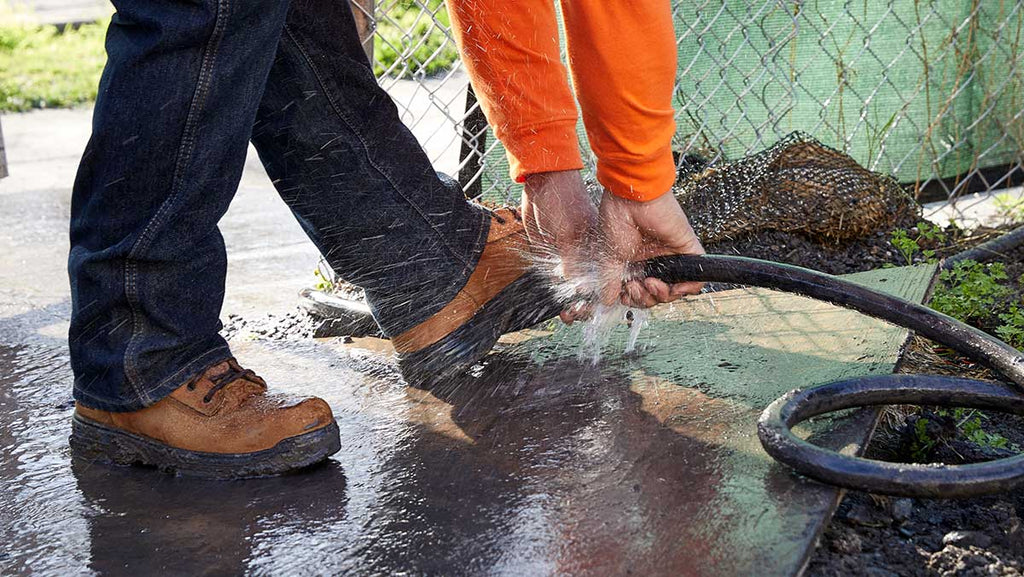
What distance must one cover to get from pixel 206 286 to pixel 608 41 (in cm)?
97

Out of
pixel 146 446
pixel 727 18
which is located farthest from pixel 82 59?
pixel 146 446

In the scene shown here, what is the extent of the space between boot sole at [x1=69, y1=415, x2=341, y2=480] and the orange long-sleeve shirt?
762mm

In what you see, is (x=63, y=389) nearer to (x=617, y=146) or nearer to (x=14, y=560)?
(x=14, y=560)

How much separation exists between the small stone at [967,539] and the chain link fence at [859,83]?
217cm

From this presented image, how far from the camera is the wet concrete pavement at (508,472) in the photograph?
171cm

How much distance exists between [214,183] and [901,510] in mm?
1476

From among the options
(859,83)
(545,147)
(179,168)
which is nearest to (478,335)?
(545,147)

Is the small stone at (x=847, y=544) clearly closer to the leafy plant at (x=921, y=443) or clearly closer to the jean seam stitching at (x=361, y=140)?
the leafy plant at (x=921, y=443)

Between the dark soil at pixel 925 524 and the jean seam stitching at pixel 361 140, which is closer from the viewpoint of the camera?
the dark soil at pixel 925 524

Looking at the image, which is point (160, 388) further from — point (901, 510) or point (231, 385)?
point (901, 510)

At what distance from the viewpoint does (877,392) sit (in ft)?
6.65

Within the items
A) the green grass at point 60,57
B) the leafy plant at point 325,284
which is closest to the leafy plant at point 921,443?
the leafy plant at point 325,284

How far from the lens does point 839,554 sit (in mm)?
1762

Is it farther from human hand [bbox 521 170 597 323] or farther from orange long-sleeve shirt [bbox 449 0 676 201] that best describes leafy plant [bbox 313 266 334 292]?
orange long-sleeve shirt [bbox 449 0 676 201]
